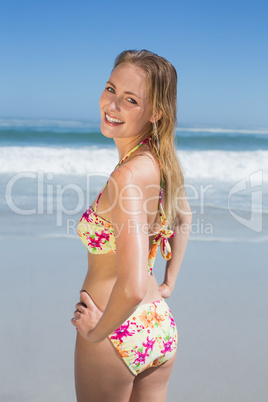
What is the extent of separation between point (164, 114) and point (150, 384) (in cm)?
84

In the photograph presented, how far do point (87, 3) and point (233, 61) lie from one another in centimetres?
704

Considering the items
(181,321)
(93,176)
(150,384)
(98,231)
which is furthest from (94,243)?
(93,176)

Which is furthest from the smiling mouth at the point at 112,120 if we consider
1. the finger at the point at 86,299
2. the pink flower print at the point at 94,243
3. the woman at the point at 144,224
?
the finger at the point at 86,299

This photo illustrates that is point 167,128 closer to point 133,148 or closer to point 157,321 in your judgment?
point 133,148

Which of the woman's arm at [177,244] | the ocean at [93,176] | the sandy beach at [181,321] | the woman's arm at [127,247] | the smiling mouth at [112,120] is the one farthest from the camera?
the ocean at [93,176]

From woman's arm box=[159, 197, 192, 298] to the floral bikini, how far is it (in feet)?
0.97

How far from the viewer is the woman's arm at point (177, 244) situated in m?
1.85

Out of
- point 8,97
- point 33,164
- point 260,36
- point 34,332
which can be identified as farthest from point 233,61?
point 34,332

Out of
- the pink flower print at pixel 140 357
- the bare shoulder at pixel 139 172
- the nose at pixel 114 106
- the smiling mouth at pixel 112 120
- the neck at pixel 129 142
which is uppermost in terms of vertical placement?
the nose at pixel 114 106

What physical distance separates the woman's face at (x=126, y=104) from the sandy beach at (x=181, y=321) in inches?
61.1

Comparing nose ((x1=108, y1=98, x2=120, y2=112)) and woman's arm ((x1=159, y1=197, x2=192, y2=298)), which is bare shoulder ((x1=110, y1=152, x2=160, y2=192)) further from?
woman's arm ((x1=159, y1=197, x2=192, y2=298))

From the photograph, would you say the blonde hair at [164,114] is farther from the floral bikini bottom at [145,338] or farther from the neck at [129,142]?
the floral bikini bottom at [145,338]

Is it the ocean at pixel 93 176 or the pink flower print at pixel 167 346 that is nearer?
the pink flower print at pixel 167 346

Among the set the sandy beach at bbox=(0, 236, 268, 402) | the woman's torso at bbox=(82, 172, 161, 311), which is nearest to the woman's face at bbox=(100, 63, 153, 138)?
the woman's torso at bbox=(82, 172, 161, 311)
